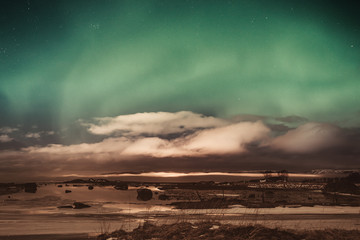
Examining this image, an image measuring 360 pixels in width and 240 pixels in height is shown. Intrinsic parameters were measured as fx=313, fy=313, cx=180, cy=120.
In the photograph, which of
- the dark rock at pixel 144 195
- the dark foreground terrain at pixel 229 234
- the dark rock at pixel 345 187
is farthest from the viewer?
the dark rock at pixel 345 187

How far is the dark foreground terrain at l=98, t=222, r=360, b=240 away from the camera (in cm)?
1387

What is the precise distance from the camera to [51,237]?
647 inches

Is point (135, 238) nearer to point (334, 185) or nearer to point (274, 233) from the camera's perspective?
point (274, 233)

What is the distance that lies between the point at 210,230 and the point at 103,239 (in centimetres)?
525

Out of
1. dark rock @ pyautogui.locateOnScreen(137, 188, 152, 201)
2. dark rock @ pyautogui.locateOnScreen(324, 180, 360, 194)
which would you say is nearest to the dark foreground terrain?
dark rock @ pyautogui.locateOnScreen(137, 188, 152, 201)

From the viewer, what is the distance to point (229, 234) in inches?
570

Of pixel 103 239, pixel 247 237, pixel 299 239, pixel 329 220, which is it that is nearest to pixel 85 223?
pixel 103 239

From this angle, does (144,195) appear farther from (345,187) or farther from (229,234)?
(229,234)

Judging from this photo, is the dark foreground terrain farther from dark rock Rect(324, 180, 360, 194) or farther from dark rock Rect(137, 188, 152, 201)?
dark rock Rect(324, 180, 360, 194)

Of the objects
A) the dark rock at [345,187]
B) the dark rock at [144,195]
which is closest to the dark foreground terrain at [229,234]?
the dark rock at [144,195]

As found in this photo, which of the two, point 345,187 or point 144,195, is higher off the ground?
point 144,195

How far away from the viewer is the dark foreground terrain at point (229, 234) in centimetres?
1387

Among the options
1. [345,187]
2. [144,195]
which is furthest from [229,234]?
[345,187]

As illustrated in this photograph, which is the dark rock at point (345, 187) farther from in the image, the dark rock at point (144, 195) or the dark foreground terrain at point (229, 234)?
the dark foreground terrain at point (229, 234)
